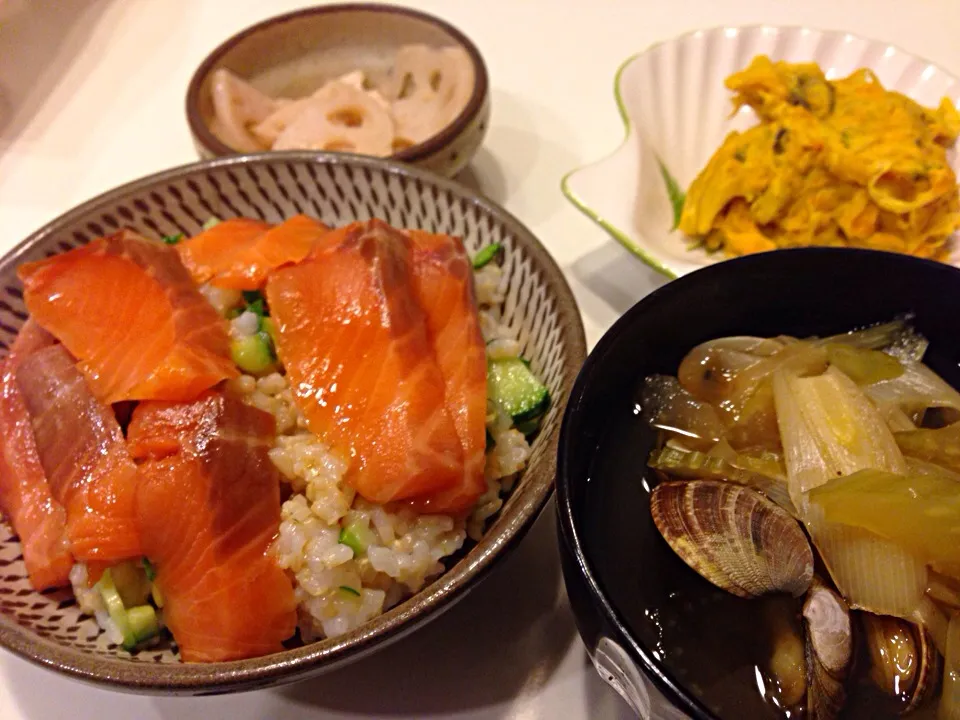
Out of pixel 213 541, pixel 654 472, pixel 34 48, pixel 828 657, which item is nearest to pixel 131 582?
pixel 213 541

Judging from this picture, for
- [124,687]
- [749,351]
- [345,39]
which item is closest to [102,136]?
[345,39]

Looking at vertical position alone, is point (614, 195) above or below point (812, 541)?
above

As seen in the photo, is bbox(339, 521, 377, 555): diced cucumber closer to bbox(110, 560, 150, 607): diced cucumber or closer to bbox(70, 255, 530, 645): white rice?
bbox(70, 255, 530, 645): white rice

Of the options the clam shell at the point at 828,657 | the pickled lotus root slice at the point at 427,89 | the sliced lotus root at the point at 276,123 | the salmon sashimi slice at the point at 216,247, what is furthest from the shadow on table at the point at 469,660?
the sliced lotus root at the point at 276,123

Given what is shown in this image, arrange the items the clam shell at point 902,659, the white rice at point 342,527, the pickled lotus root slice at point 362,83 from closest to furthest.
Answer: the clam shell at point 902,659 < the white rice at point 342,527 < the pickled lotus root slice at point 362,83

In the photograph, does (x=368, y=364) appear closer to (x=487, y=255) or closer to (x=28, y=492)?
(x=487, y=255)

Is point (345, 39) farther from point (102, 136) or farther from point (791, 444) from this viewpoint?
point (791, 444)

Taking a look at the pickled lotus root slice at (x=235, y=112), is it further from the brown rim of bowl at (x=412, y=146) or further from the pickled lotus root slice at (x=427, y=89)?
the pickled lotus root slice at (x=427, y=89)
